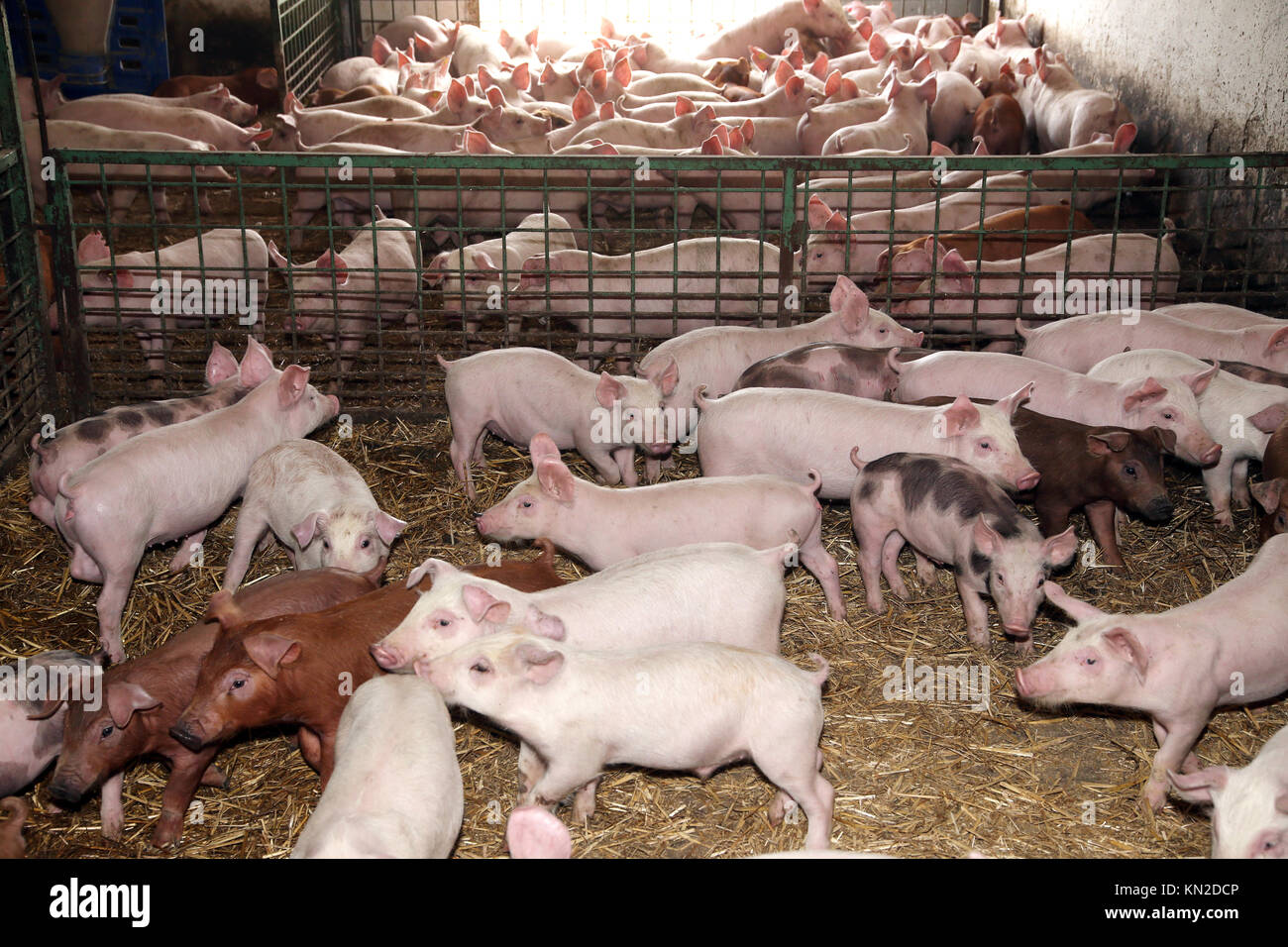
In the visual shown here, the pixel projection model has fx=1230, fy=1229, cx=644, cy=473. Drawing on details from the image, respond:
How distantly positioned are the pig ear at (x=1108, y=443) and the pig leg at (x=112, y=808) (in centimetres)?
398

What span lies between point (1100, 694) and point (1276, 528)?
1.74 metres

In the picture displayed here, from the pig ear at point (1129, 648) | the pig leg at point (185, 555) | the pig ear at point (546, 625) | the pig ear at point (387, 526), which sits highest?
the pig ear at point (546, 625)

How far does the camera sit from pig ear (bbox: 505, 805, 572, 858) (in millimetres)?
2891

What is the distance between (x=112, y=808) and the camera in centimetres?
410

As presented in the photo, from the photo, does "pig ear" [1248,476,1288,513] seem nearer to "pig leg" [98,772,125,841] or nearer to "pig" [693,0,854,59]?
"pig leg" [98,772,125,841]

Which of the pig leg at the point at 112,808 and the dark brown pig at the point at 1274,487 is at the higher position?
the dark brown pig at the point at 1274,487

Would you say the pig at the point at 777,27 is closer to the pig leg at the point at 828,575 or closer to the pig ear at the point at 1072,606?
the pig leg at the point at 828,575

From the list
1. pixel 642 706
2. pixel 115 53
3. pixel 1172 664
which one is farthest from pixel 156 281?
pixel 115 53

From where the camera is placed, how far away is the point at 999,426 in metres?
5.16

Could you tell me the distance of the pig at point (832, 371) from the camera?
19.5ft

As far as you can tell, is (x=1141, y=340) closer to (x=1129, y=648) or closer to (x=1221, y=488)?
(x=1221, y=488)

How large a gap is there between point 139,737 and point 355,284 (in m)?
4.03

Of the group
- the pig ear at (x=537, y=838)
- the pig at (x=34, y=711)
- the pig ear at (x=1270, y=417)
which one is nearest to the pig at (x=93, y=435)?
the pig at (x=34, y=711)
